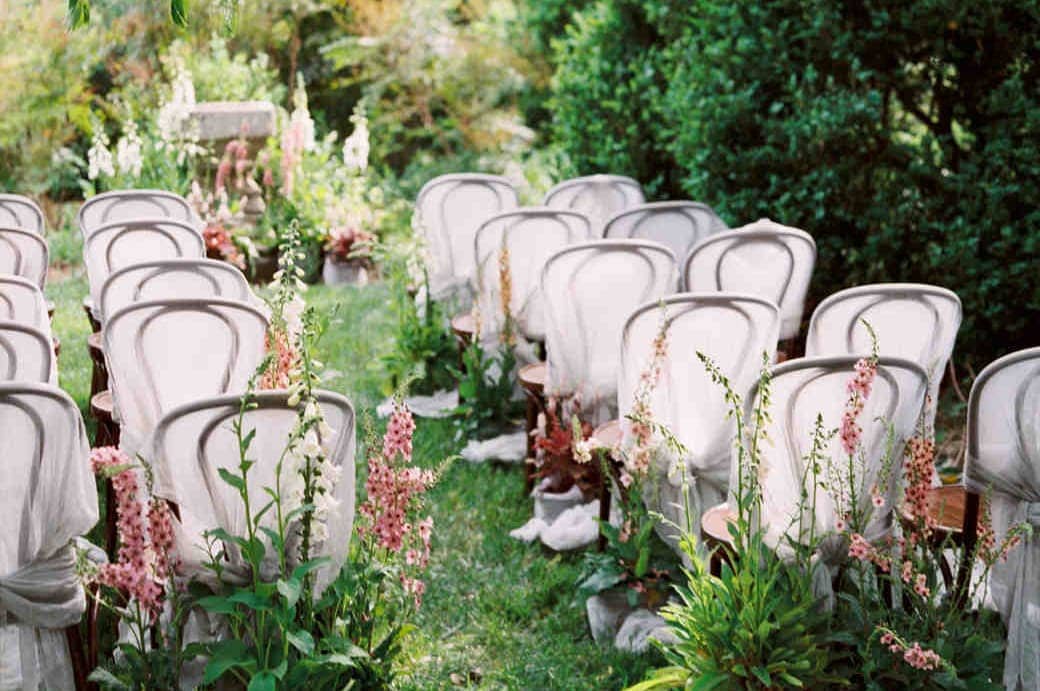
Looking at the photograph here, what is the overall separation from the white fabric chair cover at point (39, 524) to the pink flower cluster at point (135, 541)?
23 cm

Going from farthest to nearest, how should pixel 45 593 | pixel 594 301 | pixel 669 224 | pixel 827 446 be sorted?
pixel 669 224 < pixel 594 301 < pixel 827 446 < pixel 45 593

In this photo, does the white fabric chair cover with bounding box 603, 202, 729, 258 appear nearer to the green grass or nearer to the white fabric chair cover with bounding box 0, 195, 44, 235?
the green grass

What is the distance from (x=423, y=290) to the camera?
7668 mm

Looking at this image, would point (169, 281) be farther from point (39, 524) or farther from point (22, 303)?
point (39, 524)

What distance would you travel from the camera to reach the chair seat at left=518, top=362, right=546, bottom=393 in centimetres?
597

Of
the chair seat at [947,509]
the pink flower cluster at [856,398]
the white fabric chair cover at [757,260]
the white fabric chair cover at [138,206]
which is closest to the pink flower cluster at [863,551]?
the pink flower cluster at [856,398]

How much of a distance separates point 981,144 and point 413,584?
168 inches

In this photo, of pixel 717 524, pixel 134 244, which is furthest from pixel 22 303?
pixel 717 524

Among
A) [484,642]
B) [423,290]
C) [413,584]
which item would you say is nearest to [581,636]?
[484,642]

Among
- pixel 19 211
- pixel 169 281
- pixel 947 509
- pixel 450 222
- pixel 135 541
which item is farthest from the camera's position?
pixel 450 222

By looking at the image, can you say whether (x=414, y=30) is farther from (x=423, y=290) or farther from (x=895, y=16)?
(x=895, y=16)

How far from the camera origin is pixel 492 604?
16.2 feet

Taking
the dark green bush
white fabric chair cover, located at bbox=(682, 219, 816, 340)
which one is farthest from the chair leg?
the dark green bush

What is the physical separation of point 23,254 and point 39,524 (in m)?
3.12
